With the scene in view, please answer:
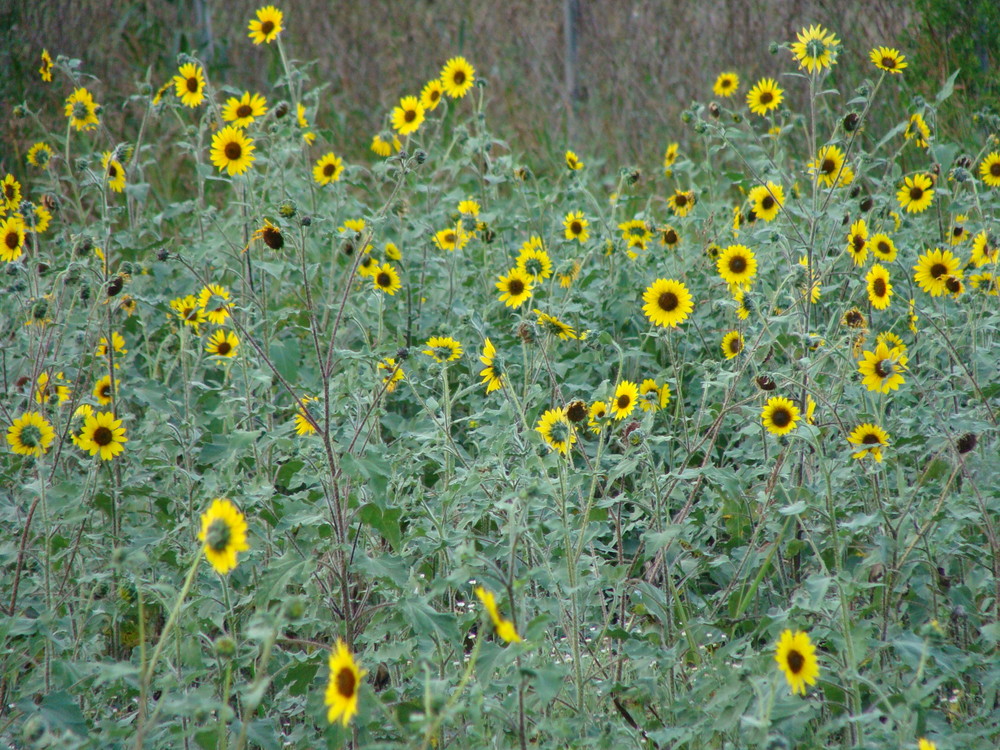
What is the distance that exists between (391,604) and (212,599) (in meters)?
0.51

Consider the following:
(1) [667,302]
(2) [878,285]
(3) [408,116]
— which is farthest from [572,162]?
(2) [878,285]

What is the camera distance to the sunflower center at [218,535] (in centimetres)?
142

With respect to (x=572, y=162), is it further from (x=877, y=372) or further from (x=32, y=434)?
(x=32, y=434)

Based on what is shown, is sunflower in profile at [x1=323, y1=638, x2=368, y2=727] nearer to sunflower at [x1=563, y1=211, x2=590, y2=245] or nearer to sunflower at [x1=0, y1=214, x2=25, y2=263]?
sunflower at [x1=0, y1=214, x2=25, y2=263]

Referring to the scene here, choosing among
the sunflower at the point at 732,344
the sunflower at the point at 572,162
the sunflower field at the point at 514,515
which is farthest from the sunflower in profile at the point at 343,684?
the sunflower at the point at 572,162

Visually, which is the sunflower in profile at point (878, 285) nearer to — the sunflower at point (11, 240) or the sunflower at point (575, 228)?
the sunflower at point (575, 228)

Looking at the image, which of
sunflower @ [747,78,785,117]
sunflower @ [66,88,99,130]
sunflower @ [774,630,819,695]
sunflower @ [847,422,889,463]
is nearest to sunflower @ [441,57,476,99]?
sunflower @ [747,78,785,117]

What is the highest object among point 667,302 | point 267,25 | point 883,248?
point 267,25

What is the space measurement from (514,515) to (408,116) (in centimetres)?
252

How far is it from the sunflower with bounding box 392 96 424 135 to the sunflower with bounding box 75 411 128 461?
1917 millimetres

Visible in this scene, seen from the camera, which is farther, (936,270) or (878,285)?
(936,270)

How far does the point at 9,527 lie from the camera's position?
101 inches

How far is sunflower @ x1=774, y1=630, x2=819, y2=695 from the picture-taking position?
4.97 ft

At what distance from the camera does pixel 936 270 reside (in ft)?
9.07
